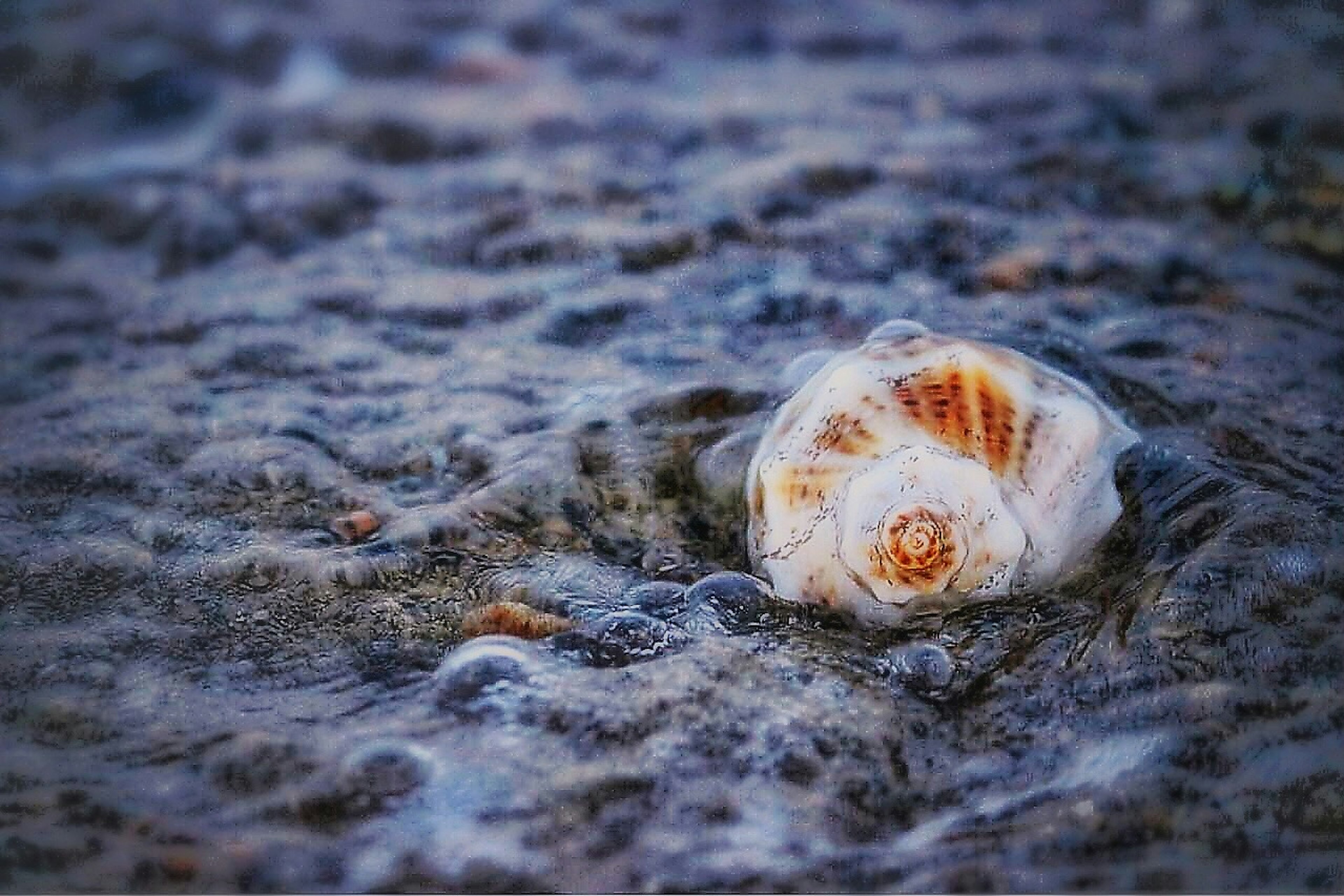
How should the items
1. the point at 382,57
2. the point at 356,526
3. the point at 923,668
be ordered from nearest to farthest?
the point at 923,668 → the point at 356,526 → the point at 382,57

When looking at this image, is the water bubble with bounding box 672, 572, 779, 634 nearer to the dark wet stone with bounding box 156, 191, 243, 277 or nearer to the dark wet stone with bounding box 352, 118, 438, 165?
the dark wet stone with bounding box 156, 191, 243, 277

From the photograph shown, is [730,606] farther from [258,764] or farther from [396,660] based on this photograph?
[258,764]

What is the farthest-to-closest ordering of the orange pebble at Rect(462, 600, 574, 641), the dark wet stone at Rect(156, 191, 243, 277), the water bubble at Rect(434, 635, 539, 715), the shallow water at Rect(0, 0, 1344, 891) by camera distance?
Answer: the dark wet stone at Rect(156, 191, 243, 277) < the orange pebble at Rect(462, 600, 574, 641) < the water bubble at Rect(434, 635, 539, 715) < the shallow water at Rect(0, 0, 1344, 891)

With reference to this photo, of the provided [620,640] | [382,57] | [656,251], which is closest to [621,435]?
[620,640]

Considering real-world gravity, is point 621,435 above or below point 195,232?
below

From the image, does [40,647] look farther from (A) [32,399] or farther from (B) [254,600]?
(A) [32,399]

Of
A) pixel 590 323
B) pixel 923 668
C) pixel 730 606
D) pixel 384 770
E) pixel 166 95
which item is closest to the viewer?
pixel 384 770

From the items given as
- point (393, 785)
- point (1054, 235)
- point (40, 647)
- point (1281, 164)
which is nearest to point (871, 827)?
point (393, 785)

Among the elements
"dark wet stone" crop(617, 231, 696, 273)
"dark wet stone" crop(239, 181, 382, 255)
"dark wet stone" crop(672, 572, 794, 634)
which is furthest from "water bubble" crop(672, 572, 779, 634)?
"dark wet stone" crop(239, 181, 382, 255)
